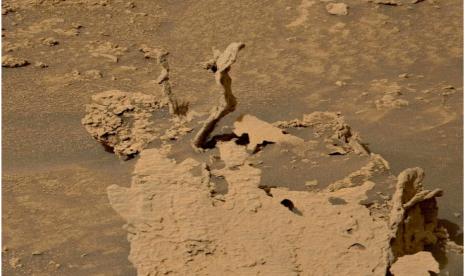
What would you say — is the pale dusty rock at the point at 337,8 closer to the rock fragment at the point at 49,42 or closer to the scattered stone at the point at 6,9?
the rock fragment at the point at 49,42

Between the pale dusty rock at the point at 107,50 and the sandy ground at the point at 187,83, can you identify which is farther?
the pale dusty rock at the point at 107,50

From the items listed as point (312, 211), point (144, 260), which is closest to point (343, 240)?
point (312, 211)

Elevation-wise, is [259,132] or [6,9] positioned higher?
[6,9]

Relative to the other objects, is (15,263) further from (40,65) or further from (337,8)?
(337,8)

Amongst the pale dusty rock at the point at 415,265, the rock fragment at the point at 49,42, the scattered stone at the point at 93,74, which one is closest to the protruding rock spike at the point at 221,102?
the scattered stone at the point at 93,74

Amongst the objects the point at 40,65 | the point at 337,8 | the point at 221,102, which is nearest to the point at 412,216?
the point at 221,102

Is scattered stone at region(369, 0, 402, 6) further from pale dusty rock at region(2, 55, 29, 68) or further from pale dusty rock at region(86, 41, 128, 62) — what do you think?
pale dusty rock at region(2, 55, 29, 68)
